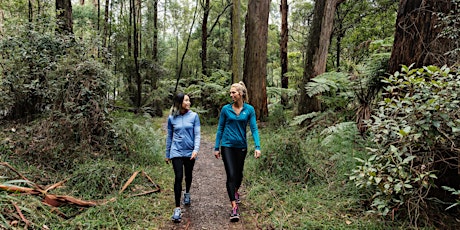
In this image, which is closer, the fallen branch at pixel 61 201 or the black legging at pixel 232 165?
the fallen branch at pixel 61 201

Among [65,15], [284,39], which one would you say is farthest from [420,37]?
[284,39]

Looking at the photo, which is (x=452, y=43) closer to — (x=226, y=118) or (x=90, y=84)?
(x=226, y=118)

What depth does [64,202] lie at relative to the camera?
153 inches

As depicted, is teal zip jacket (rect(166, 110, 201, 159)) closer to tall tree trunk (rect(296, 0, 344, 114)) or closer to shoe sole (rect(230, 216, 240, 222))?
shoe sole (rect(230, 216, 240, 222))

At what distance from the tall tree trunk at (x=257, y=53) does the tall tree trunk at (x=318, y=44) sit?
2065 millimetres

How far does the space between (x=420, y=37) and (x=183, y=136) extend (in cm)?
411

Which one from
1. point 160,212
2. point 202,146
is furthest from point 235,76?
point 160,212

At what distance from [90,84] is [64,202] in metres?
3.07

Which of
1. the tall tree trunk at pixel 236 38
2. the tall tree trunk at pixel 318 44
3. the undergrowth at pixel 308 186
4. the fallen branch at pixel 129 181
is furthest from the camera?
the tall tree trunk at pixel 236 38

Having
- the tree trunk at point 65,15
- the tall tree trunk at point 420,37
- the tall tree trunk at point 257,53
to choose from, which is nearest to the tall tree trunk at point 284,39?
the tall tree trunk at point 257,53

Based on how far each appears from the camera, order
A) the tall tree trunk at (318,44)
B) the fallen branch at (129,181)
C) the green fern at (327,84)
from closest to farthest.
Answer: the fallen branch at (129,181) → the green fern at (327,84) → the tall tree trunk at (318,44)

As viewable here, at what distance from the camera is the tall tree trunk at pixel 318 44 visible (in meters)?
8.58

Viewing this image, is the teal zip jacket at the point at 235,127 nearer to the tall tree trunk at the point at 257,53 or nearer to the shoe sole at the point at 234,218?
the shoe sole at the point at 234,218

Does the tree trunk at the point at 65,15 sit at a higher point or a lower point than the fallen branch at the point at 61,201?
higher
